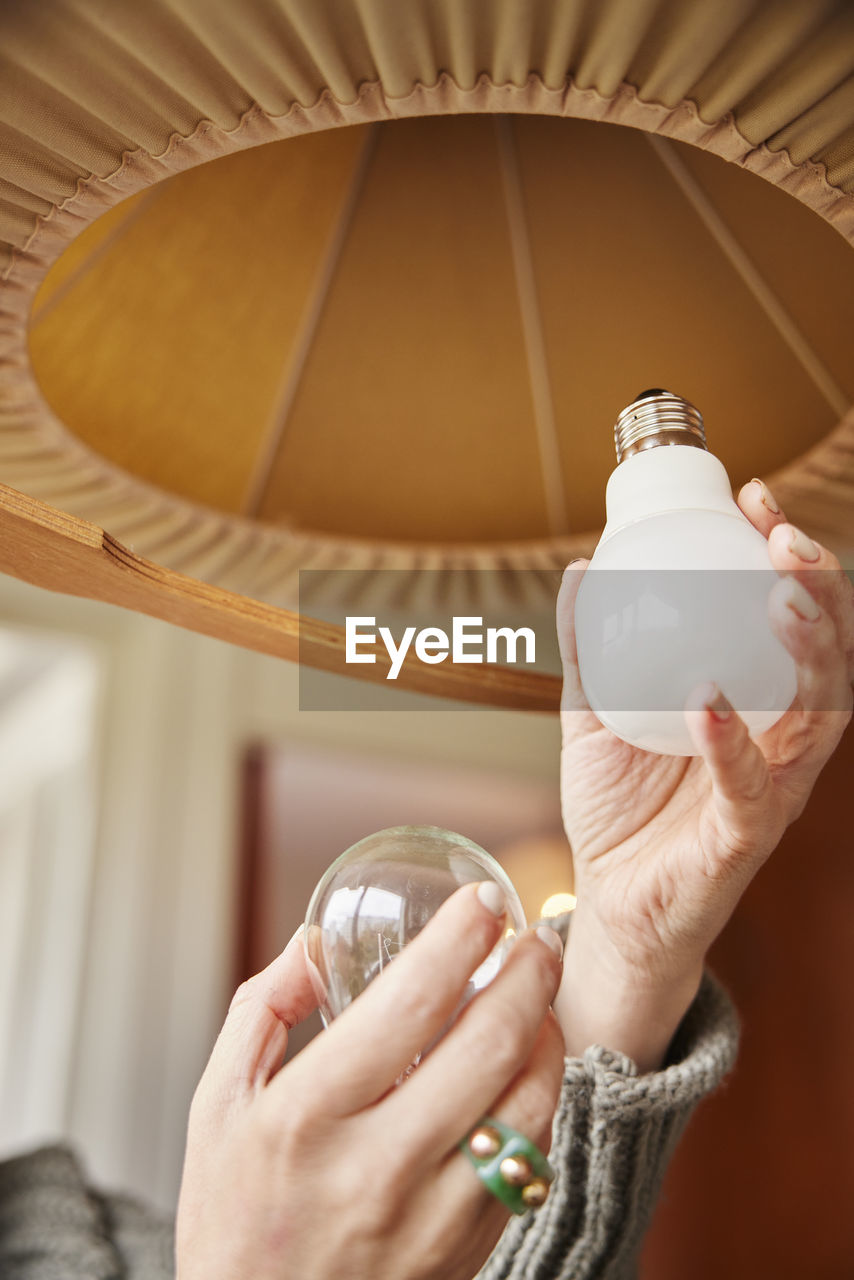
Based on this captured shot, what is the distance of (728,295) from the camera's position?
1.93ft

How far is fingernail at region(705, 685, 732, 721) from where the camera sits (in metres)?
0.35

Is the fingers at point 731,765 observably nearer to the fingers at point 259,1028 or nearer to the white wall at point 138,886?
the fingers at point 259,1028

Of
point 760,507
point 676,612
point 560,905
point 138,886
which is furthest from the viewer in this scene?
point 138,886

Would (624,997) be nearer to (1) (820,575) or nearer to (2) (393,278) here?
(1) (820,575)

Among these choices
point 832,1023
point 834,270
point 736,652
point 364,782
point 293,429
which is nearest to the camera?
point 736,652

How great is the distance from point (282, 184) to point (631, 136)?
7.9 inches

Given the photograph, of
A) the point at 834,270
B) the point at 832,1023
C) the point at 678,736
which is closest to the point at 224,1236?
the point at 678,736

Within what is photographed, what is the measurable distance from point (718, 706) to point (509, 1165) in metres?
0.19

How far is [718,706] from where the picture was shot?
35 cm

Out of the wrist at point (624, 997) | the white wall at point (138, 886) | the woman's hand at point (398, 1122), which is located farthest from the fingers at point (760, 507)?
the white wall at point (138, 886)

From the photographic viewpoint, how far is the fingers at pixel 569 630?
1.57 feet

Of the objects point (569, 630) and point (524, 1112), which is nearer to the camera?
point (524, 1112)

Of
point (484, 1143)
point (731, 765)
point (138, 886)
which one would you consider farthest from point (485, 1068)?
point (138, 886)

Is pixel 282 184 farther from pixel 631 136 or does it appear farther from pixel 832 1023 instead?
pixel 832 1023
